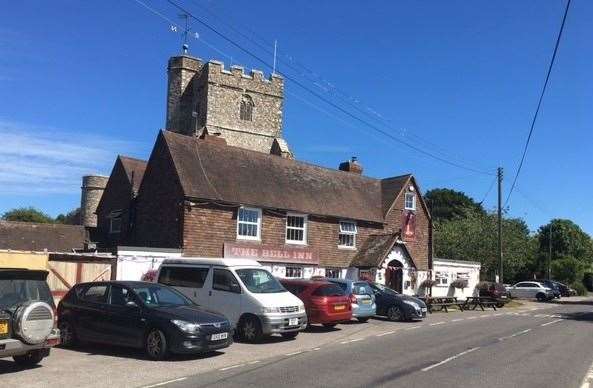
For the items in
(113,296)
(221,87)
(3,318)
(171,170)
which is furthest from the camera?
(221,87)

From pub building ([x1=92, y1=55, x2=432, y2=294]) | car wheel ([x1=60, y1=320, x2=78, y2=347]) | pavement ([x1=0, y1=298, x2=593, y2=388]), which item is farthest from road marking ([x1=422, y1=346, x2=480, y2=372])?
pub building ([x1=92, y1=55, x2=432, y2=294])

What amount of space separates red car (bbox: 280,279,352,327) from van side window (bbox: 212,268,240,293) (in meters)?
3.29

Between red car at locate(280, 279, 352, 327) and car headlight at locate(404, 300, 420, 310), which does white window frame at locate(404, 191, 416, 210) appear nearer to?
car headlight at locate(404, 300, 420, 310)

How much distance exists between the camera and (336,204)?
111ft

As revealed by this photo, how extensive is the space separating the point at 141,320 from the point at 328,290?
7.89m

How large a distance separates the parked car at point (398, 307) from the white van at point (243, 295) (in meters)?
7.82

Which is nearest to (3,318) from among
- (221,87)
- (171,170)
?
(171,170)

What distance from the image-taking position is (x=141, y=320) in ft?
43.2

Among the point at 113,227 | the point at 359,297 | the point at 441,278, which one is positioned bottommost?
the point at 359,297

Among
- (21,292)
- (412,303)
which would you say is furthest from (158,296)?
(412,303)

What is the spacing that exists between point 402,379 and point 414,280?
83.2 feet

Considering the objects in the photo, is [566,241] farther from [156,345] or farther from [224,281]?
[156,345]

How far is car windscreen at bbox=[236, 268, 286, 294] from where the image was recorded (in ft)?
55.8

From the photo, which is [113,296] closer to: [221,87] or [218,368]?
[218,368]
